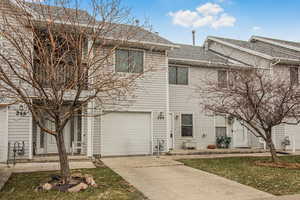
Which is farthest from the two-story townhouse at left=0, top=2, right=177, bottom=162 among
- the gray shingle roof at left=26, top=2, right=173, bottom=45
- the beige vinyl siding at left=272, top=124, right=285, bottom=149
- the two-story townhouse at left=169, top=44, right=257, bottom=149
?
the beige vinyl siding at left=272, top=124, right=285, bottom=149

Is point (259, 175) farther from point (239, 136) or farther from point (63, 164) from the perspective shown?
point (239, 136)

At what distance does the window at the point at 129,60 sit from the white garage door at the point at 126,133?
2128mm

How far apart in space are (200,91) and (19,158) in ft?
32.3

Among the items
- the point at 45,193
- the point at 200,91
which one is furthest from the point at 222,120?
the point at 45,193

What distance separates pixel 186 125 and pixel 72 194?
9965 mm

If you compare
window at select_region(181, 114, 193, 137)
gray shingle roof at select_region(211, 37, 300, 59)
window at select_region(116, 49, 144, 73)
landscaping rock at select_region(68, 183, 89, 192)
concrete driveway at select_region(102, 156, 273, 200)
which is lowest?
concrete driveway at select_region(102, 156, 273, 200)

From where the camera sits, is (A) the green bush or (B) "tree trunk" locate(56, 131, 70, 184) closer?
(B) "tree trunk" locate(56, 131, 70, 184)

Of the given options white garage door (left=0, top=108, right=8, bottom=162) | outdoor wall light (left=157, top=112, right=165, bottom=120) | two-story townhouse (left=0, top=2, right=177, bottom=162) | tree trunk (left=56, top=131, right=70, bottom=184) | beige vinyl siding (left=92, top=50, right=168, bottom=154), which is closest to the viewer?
tree trunk (left=56, top=131, right=70, bottom=184)

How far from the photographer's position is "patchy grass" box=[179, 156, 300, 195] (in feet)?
21.4

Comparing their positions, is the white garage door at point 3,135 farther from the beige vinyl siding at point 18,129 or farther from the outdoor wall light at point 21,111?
the outdoor wall light at point 21,111

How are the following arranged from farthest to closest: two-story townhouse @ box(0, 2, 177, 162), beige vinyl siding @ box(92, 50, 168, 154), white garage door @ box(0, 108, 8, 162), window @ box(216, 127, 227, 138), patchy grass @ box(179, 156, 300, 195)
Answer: window @ box(216, 127, 227, 138) < beige vinyl siding @ box(92, 50, 168, 154) < two-story townhouse @ box(0, 2, 177, 162) < white garage door @ box(0, 108, 8, 162) < patchy grass @ box(179, 156, 300, 195)

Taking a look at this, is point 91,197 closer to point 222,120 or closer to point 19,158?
point 19,158

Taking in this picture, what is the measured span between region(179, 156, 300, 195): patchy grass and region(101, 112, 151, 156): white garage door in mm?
3050

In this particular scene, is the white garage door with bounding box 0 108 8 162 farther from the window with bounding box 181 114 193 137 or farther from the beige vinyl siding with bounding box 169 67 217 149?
the window with bounding box 181 114 193 137
